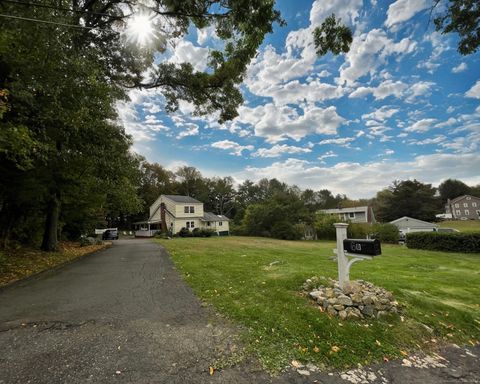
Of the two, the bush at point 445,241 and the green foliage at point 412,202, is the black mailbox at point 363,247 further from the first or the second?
the green foliage at point 412,202

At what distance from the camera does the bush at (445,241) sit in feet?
62.7

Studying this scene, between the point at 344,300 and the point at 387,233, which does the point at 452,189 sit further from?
the point at 344,300

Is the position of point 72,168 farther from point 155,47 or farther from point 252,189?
point 252,189

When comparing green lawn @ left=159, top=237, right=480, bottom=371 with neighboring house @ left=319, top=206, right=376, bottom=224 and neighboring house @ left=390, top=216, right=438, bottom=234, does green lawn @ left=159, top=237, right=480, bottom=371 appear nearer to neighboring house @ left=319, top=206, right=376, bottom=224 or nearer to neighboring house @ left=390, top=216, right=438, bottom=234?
neighboring house @ left=390, top=216, right=438, bottom=234

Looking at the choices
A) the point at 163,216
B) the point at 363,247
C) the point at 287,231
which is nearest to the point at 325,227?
the point at 287,231

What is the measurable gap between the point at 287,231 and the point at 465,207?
219 ft

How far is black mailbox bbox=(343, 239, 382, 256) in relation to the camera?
4.65 meters

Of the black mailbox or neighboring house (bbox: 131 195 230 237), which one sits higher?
neighboring house (bbox: 131 195 230 237)

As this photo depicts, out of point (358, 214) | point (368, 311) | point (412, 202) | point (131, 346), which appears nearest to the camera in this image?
point (131, 346)

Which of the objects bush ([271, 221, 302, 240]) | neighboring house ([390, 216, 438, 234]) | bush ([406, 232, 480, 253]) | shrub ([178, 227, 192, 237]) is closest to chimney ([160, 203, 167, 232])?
shrub ([178, 227, 192, 237])

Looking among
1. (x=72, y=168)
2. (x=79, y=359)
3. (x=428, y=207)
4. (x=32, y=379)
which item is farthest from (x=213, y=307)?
(x=428, y=207)

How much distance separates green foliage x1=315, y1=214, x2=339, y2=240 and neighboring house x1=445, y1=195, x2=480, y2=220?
5961 cm

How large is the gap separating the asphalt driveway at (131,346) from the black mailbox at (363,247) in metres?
1.70

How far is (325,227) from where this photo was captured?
3506 cm
